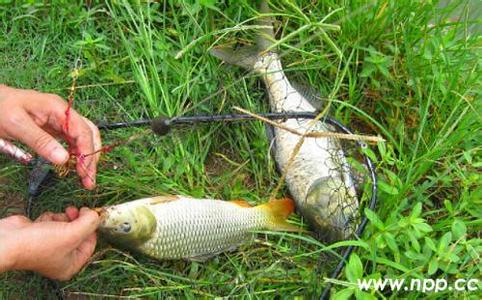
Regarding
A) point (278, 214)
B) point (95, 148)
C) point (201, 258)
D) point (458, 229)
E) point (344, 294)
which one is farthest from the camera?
point (278, 214)

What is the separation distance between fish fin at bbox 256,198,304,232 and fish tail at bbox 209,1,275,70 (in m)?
0.71

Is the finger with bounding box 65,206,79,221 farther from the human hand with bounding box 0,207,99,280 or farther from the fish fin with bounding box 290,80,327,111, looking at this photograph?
the fish fin with bounding box 290,80,327,111

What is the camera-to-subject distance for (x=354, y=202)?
2.67 metres

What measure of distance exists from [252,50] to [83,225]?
129 cm

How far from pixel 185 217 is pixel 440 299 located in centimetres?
112

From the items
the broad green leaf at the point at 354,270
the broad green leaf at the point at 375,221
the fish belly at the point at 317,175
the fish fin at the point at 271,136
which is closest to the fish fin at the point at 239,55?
the fish belly at the point at 317,175

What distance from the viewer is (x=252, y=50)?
3.01 meters

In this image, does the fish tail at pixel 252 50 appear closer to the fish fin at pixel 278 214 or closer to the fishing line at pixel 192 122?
the fishing line at pixel 192 122

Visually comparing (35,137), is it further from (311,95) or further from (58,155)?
(311,95)

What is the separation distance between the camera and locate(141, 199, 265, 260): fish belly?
2486mm

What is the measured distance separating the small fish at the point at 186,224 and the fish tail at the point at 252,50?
0.73 m

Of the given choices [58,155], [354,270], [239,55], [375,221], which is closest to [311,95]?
[239,55]

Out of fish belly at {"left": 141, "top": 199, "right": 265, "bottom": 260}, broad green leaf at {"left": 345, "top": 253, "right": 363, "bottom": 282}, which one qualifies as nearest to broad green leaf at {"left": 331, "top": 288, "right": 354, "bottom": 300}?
broad green leaf at {"left": 345, "top": 253, "right": 363, "bottom": 282}

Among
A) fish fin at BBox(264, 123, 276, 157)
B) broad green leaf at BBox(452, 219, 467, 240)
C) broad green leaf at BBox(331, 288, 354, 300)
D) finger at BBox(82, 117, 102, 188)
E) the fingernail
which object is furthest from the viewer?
fish fin at BBox(264, 123, 276, 157)
